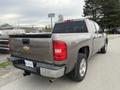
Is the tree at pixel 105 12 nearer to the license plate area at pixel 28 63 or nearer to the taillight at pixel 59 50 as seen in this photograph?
the license plate area at pixel 28 63

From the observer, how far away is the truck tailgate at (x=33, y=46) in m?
3.71

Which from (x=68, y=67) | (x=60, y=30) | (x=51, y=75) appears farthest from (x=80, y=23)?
(x=51, y=75)

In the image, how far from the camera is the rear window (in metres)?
5.96

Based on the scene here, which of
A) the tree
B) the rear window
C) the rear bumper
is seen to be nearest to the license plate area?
the rear bumper

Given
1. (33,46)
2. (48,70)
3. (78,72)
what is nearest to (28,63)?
(33,46)

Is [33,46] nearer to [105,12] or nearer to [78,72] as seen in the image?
[78,72]

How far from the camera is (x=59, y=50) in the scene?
3664mm

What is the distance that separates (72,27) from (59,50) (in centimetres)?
272

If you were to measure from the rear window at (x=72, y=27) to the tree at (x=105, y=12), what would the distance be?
39.6 metres

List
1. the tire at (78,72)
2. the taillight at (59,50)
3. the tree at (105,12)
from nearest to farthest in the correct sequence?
the taillight at (59,50)
the tire at (78,72)
the tree at (105,12)

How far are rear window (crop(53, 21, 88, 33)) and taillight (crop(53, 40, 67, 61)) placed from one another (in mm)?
2329

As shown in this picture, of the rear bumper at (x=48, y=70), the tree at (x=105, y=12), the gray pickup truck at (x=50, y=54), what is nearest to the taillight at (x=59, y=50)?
the gray pickup truck at (x=50, y=54)

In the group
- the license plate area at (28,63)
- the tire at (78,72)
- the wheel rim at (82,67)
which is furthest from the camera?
the wheel rim at (82,67)

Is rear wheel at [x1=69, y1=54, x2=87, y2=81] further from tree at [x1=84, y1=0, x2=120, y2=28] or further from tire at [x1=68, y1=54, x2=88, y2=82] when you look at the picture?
tree at [x1=84, y1=0, x2=120, y2=28]
